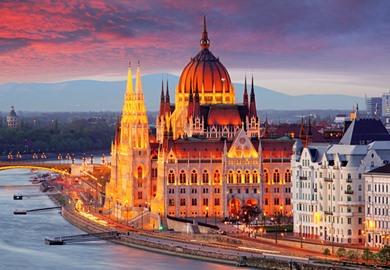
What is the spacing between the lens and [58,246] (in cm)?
9875

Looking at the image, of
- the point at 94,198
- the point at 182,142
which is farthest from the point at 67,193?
the point at 182,142

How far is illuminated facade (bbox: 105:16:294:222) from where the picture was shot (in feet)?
350

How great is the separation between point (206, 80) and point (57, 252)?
30.6m

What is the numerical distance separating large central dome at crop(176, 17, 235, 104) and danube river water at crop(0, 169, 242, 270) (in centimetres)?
1491

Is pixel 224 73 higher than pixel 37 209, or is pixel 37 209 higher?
pixel 224 73

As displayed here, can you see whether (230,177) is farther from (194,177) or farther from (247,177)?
(194,177)

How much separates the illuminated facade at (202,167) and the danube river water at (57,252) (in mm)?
6126

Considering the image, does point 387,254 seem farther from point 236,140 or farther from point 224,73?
point 224,73

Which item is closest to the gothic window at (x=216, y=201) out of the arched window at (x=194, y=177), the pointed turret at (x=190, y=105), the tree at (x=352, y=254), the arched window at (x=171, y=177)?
the arched window at (x=194, y=177)

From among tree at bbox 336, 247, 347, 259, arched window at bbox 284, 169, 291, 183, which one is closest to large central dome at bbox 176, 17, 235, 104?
arched window at bbox 284, 169, 291, 183

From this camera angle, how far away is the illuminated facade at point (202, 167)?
106812mm

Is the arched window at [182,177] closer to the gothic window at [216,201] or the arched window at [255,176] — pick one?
the gothic window at [216,201]

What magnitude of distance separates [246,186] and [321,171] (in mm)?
19618

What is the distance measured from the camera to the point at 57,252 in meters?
95.1
